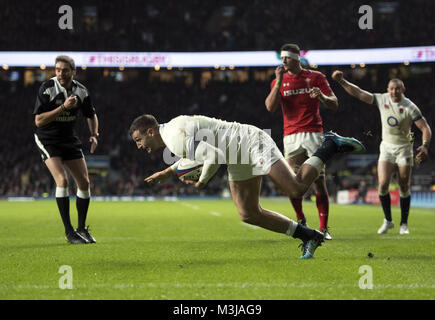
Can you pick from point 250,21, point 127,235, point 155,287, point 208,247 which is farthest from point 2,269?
point 250,21

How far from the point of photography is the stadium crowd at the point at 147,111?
36031 mm

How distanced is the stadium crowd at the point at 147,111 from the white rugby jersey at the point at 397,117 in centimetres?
2662

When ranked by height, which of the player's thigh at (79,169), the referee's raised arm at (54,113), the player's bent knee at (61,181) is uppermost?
the referee's raised arm at (54,113)

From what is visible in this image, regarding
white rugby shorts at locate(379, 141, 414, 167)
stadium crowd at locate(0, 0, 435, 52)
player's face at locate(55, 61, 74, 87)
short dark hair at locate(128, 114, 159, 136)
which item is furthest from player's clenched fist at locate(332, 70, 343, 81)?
stadium crowd at locate(0, 0, 435, 52)

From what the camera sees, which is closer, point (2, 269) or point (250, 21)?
point (2, 269)

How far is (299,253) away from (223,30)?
35782 mm

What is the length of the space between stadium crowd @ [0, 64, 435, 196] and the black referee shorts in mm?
28298

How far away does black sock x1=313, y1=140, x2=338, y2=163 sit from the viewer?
558cm

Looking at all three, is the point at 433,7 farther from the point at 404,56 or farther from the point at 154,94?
the point at 154,94

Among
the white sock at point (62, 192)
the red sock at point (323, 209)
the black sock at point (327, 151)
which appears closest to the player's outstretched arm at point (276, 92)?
the black sock at point (327, 151)

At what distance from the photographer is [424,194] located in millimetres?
21172

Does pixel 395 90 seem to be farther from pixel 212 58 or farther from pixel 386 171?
pixel 212 58

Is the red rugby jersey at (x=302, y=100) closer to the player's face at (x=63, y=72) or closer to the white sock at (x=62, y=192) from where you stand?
the player's face at (x=63, y=72)

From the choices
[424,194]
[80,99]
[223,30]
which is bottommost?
[424,194]
